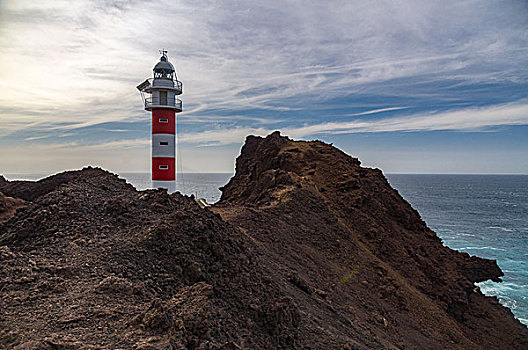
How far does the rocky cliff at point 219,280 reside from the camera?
6.18 m

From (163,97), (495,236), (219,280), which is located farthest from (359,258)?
(495,236)

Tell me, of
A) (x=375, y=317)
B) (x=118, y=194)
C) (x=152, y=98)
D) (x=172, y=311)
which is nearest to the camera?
(x=172, y=311)

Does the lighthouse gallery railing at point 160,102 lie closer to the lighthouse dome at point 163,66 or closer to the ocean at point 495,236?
the lighthouse dome at point 163,66

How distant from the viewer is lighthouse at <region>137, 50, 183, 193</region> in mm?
24703

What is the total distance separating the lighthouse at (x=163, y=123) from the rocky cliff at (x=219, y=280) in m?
6.52

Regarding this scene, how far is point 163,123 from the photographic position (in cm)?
2486

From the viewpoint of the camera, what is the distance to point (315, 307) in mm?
11281

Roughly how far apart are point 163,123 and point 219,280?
18085 millimetres

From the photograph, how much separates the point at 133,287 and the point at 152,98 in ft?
63.7

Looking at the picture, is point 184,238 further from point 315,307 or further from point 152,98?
point 152,98

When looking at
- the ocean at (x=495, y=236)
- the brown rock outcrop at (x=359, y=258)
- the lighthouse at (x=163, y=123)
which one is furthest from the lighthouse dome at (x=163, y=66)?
the ocean at (x=495, y=236)

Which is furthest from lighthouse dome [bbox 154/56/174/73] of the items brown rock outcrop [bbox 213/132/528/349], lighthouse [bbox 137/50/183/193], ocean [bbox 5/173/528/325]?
ocean [bbox 5/173/528/325]

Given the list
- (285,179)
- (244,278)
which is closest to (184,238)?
(244,278)

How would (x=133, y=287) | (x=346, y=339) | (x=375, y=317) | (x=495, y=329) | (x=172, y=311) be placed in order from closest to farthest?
(x=172, y=311) < (x=133, y=287) < (x=346, y=339) < (x=375, y=317) < (x=495, y=329)
